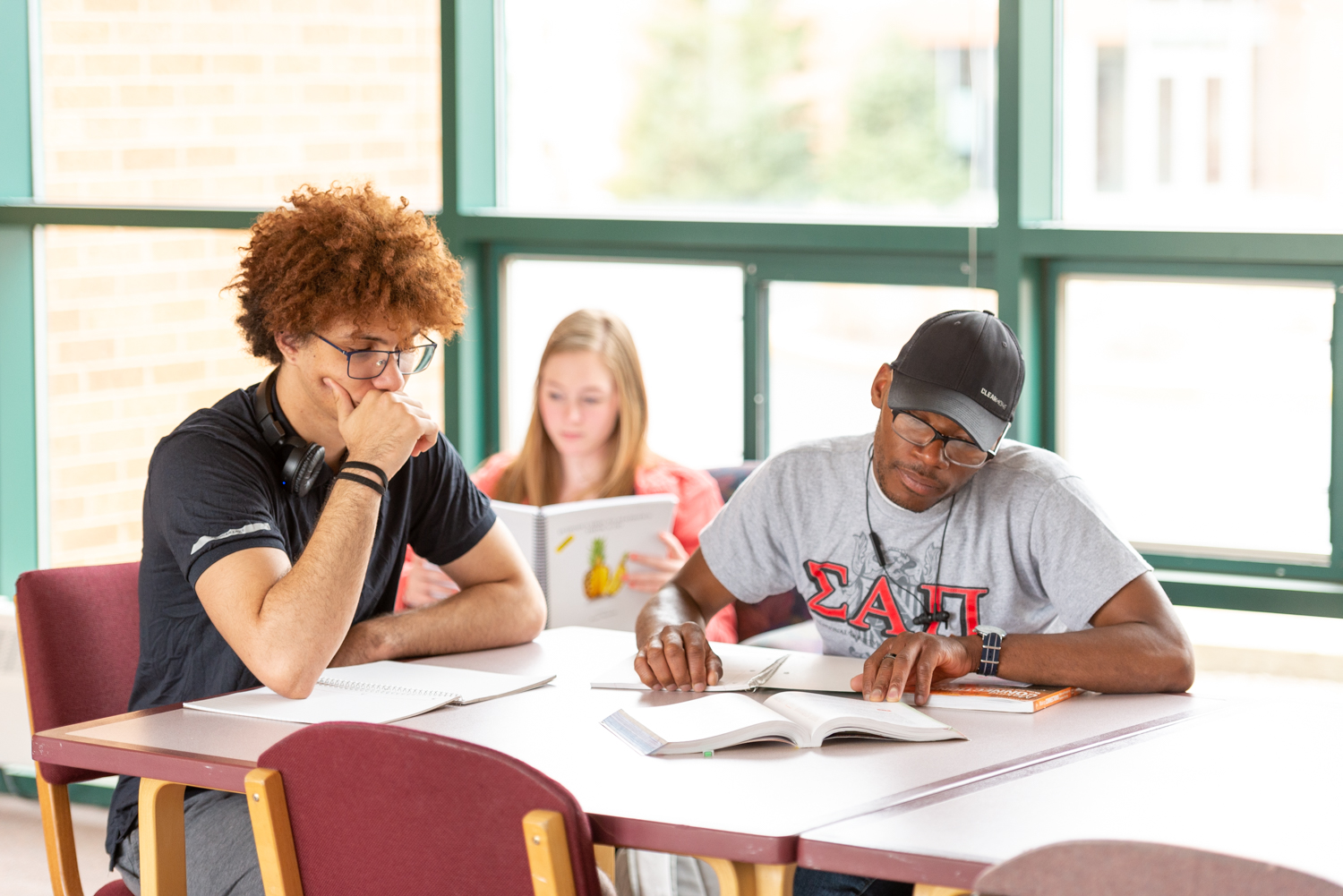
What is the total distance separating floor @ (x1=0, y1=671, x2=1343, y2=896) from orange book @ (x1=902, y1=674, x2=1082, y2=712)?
0.66 m

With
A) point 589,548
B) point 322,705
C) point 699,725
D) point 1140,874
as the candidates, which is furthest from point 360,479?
point 1140,874

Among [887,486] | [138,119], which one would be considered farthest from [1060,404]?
[138,119]

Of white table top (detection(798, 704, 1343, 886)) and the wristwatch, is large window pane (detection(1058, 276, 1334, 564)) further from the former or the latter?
white table top (detection(798, 704, 1343, 886))

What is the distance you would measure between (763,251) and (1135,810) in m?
2.08

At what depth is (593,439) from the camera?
3.09 m

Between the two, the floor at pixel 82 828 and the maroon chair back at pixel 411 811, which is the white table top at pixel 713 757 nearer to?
the maroon chair back at pixel 411 811

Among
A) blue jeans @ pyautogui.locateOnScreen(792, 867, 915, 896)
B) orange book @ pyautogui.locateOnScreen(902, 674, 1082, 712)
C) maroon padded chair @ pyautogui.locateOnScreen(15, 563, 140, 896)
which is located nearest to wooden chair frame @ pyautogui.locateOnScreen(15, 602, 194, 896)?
maroon padded chair @ pyautogui.locateOnScreen(15, 563, 140, 896)

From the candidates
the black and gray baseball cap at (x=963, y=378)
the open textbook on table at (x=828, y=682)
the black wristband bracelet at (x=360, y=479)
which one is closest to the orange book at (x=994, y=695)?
the open textbook on table at (x=828, y=682)

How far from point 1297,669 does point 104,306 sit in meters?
3.26

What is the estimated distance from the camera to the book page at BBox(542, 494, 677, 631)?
2.70 m

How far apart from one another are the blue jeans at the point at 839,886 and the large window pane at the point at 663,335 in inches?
60.3

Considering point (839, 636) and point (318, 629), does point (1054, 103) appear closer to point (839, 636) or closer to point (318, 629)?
point (839, 636)

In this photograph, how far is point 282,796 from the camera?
152 cm

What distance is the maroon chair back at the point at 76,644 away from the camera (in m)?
2.21
